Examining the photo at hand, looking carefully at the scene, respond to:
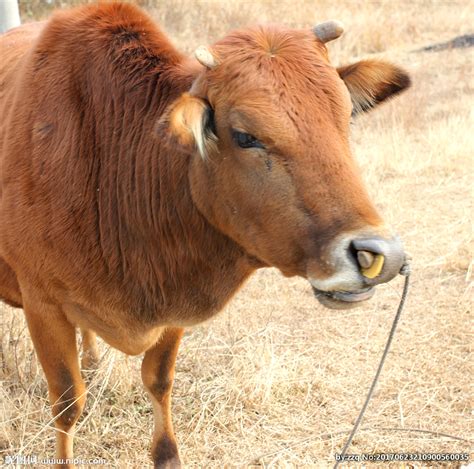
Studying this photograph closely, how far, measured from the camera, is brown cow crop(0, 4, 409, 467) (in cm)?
283

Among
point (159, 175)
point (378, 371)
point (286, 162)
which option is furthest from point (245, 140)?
point (378, 371)

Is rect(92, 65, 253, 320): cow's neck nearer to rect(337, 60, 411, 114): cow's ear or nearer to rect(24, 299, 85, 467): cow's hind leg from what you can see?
rect(24, 299, 85, 467): cow's hind leg

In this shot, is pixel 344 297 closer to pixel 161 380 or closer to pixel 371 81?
pixel 371 81

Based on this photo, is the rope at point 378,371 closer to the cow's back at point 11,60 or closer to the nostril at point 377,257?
the nostril at point 377,257

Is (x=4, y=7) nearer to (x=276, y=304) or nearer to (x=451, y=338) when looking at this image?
(x=276, y=304)

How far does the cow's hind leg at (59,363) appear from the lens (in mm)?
3756

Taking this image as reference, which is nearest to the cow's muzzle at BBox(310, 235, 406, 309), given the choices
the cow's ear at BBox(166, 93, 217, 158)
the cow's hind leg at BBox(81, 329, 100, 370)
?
the cow's ear at BBox(166, 93, 217, 158)

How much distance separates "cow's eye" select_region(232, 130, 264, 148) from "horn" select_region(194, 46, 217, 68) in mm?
294

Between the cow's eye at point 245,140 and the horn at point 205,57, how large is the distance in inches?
11.6

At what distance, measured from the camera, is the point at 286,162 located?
2.82 meters

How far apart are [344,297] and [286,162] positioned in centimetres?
52

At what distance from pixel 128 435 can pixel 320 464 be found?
110cm

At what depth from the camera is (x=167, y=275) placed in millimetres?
3488

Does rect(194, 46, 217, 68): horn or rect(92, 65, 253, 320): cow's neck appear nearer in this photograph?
rect(194, 46, 217, 68): horn
